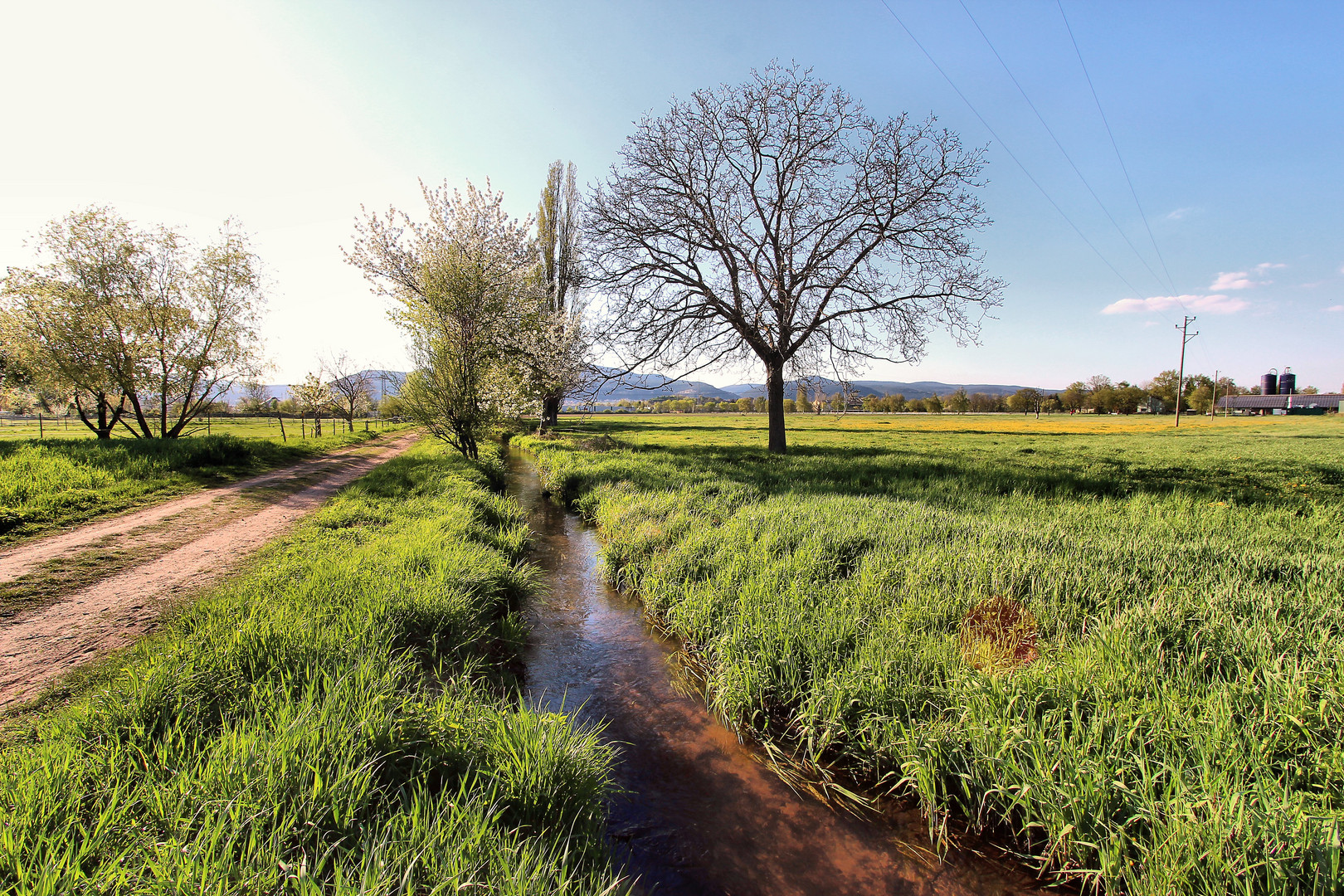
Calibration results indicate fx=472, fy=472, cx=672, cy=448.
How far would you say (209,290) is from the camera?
1705cm

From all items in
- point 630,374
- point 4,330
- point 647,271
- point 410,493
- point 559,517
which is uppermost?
point 647,271

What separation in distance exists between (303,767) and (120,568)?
547cm

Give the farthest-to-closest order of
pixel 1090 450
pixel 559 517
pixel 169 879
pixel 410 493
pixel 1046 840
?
pixel 1090 450 < pixel 559 517 < pixel 410 493 < pixel 1046 840 < pixel 169 879

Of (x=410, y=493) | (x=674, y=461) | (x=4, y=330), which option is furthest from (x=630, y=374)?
(x=4, y=330)

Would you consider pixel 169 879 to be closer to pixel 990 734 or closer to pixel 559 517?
pixel 990 734

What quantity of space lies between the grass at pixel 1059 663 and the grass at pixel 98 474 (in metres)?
8.39

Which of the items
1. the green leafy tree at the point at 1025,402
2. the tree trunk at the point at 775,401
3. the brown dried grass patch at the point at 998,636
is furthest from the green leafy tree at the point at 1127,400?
the brown dried grass patch at the point at 998,636

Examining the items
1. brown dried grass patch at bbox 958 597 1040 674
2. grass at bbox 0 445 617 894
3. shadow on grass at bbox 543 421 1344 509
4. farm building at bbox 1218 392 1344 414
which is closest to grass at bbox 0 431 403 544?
grass at bbox 0 445 617 894

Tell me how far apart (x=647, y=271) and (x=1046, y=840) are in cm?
1528

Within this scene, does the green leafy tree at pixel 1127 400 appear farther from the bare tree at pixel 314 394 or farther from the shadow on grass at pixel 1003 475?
the bare tree at pixel 314 394

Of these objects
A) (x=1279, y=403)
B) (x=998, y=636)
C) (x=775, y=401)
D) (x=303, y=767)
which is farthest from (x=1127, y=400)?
(x=303, y=767)

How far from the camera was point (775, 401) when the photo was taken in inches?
674

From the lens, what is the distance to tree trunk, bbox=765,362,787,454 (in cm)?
1589

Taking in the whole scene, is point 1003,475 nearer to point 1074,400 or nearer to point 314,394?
point 314,394
